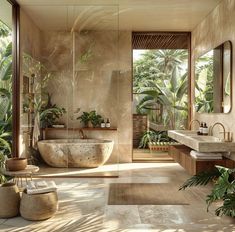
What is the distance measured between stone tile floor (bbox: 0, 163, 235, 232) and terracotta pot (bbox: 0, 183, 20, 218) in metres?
0.07

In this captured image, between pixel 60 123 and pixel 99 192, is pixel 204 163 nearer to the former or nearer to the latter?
pixel 99 192

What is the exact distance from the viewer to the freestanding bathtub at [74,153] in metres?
5.82

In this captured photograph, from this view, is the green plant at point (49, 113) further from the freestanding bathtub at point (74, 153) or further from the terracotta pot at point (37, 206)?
the terracotta pot at point (37, 206)

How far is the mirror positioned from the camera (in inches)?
186

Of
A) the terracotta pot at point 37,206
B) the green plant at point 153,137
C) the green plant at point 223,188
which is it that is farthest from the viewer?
the green plant at point 153,137

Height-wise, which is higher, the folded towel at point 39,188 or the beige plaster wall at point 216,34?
the beige plaster wall at point 216,34

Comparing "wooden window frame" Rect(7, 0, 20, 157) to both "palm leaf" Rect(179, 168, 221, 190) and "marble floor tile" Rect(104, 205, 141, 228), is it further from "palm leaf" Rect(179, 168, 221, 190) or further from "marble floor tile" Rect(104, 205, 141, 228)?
"palm leaf" Rect(179, 168, 221, 190)

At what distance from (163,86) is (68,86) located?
217cm

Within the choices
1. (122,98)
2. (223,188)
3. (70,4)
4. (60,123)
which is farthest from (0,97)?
(223,188)

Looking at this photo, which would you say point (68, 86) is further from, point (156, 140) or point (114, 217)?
point (114, 217)

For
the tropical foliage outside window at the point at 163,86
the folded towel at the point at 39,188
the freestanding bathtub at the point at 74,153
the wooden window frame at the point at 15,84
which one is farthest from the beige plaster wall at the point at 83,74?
the folded towel at the point at 39,188

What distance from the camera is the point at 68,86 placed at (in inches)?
241

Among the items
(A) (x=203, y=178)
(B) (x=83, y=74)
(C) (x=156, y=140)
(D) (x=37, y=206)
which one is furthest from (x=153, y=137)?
(D) (x=37, y=206)

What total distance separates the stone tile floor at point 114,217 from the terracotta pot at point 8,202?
0.22 ft
